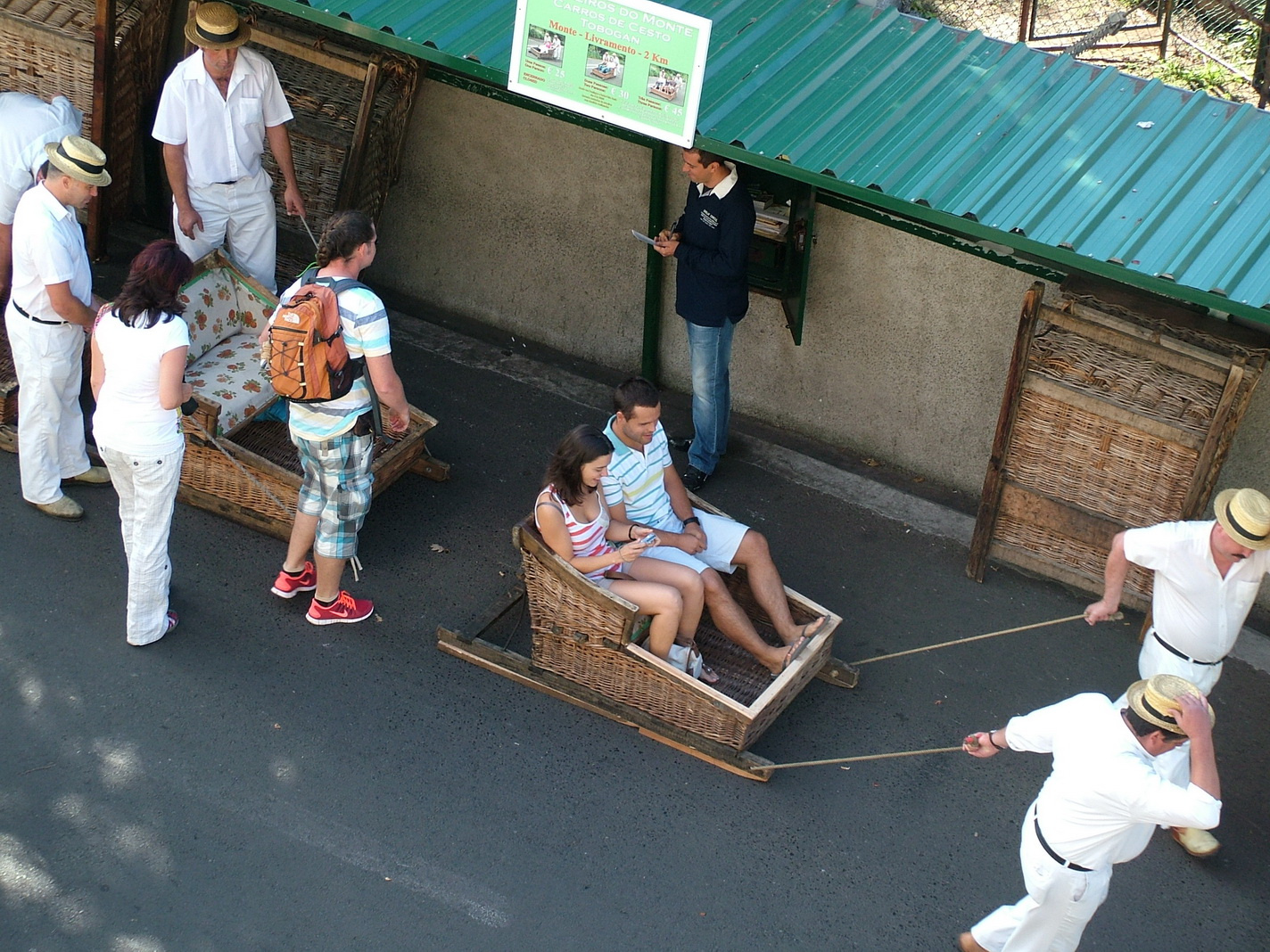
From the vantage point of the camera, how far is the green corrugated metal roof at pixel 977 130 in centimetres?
510

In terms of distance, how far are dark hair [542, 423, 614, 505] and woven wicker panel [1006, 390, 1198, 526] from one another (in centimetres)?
215

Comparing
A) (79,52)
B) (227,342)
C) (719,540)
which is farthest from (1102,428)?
(79,52)

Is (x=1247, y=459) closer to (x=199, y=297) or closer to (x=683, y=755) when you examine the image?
(x=683, y=755)

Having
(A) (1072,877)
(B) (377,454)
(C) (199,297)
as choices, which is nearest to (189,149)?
(C) (199,297)

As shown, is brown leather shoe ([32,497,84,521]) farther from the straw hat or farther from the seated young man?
the straw hat

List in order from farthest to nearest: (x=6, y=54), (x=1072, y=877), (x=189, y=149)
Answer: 1. (x=6, y=54)
2. (x=189, y=149)
3. (x=1072, y=877)

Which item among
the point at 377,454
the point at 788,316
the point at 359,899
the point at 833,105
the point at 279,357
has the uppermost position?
the point at 833,105

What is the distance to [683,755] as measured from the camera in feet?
17.8

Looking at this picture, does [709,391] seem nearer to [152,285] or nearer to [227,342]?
[227,342]

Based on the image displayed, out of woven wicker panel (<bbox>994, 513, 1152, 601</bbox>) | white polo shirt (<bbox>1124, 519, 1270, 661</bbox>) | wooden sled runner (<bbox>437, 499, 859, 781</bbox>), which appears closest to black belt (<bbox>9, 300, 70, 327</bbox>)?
wooden sled runner (<bbox>437, 499, 859, 781</bbox>)

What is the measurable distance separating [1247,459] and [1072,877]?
282 centimetres

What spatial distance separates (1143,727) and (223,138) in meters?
5.18

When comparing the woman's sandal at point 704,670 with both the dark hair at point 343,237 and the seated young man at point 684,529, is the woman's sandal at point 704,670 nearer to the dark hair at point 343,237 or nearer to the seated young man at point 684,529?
the seated young man at point 684,529

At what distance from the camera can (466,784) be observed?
5.21 meters
